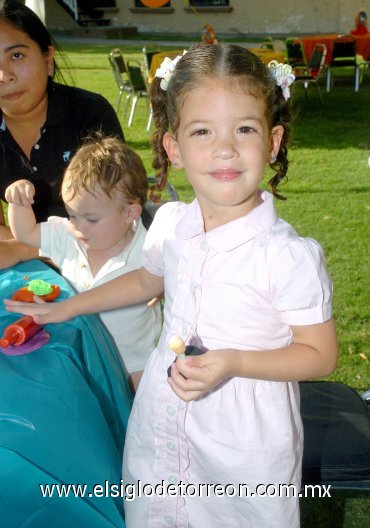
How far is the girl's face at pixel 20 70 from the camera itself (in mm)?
2154

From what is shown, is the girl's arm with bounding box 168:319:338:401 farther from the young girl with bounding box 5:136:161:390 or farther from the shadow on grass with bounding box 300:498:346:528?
the shadow on grass with bounding box 300:498:346:528

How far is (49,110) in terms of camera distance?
7.89ft

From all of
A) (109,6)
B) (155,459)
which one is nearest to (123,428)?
(155,459)

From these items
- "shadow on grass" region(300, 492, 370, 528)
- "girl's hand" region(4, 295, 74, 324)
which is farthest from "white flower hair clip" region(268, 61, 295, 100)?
"shadow on grass" region(300, 492, 370, 528)

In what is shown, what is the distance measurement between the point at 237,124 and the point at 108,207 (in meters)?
0.67

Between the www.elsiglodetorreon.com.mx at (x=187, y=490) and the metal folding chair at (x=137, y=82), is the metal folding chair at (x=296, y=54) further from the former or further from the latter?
the www.elsiglodetorreon.com.mx at (x=187, y=490)

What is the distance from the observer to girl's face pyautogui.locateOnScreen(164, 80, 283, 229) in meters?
1.41

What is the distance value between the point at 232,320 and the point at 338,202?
15.9ft

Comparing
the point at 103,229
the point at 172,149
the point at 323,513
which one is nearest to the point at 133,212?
the point at 103,229

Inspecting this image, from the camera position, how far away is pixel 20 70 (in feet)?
7.20

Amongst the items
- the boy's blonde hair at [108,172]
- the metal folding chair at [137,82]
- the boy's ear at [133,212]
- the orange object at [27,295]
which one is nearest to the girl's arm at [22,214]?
the boy's blonde hair at [108,172]

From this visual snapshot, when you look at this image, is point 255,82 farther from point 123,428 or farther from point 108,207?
point 123,428

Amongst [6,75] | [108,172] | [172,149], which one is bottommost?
[108,172]

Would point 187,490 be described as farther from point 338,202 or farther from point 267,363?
point 338,202
